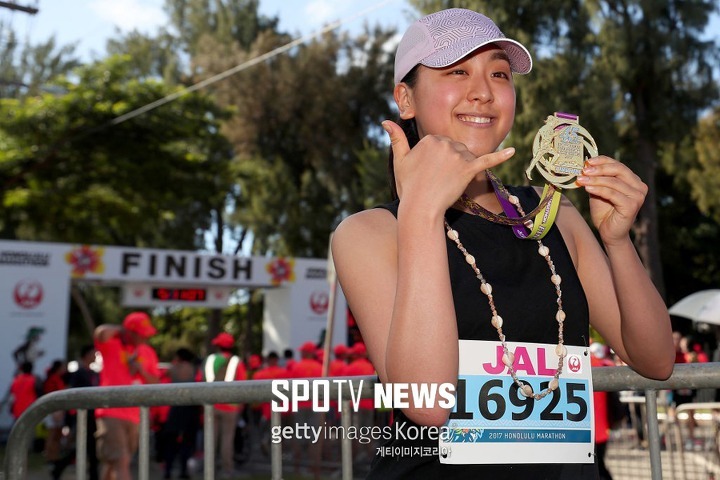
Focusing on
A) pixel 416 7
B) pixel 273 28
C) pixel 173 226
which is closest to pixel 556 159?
pixel 416 7

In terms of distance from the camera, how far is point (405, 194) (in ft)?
5.00

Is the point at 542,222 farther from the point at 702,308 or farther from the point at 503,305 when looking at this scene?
the point at 702,308

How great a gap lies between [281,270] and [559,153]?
20.0m

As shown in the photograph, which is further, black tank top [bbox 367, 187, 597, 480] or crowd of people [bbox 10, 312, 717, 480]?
crowd of people [bbox 10, 312, 717, 480]

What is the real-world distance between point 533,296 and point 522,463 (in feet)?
1.02

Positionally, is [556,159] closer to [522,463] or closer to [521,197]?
[521,197]

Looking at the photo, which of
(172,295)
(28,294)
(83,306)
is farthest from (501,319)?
(83,306)

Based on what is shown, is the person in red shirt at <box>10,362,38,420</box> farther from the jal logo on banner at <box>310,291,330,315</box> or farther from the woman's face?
the woman's face

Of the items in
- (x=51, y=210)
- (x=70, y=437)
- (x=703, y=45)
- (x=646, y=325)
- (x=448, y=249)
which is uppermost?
(x=703, y=45)

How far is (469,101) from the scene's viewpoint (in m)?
1.72

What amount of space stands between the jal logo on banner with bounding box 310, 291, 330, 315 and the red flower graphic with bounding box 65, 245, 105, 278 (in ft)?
16.8

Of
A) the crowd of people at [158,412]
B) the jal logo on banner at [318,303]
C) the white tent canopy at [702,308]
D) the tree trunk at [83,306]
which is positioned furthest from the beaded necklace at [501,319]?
the tree trunk at [83,306]

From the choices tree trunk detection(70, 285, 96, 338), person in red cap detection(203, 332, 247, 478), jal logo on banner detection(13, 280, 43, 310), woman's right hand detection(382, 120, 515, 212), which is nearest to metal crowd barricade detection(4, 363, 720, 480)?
woman's right hand detection(382, 120, 515, 212)

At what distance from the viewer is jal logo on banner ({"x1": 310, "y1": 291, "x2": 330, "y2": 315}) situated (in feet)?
70.5
